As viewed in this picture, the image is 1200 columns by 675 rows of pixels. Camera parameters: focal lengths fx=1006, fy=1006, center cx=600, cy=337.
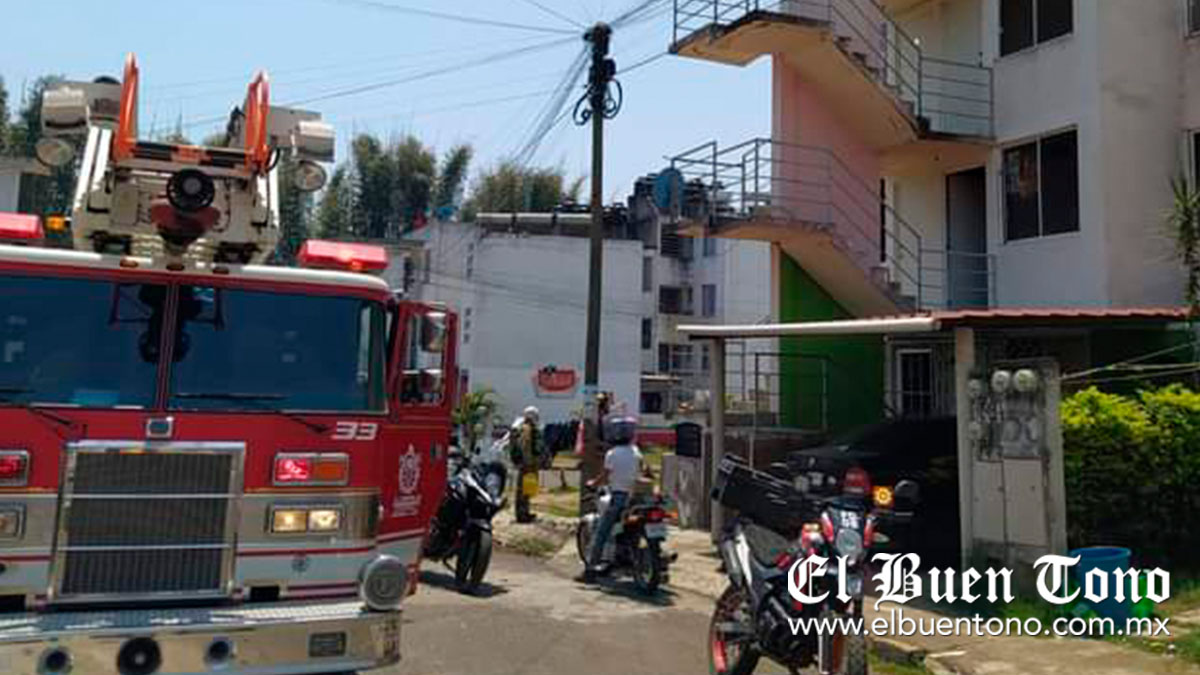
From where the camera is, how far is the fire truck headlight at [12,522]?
4.93 meters

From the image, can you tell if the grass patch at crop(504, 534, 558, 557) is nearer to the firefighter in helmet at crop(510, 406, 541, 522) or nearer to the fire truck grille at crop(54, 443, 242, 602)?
the firefighter in helmet at crop(510, 406, 541, 522)

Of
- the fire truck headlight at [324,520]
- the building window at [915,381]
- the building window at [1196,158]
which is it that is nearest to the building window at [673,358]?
the building window at [915,381]

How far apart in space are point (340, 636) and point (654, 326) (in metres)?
40.3

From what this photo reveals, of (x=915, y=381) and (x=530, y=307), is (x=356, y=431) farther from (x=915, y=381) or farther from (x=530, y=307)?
(x=530, y=307)

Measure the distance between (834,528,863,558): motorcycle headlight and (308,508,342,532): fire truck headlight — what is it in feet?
9.08

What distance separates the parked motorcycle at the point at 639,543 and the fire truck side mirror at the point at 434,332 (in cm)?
385

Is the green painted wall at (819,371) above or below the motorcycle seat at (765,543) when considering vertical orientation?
above

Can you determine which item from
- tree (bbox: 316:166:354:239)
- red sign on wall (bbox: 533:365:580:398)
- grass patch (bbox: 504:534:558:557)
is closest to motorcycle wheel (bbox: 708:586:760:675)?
grass patch (bbox: 504:534:558:557)

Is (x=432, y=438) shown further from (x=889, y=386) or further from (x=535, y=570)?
(x=889, y=386)

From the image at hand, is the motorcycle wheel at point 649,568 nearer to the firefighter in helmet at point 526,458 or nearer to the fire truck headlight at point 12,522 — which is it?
the firefighter in helmet at point 526,458

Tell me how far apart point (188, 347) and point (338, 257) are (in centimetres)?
114

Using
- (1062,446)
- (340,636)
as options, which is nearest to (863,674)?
(340,636)

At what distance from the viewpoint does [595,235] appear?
15.3 m

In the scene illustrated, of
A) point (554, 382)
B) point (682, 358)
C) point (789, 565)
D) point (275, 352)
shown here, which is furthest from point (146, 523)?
point (682, 358)
